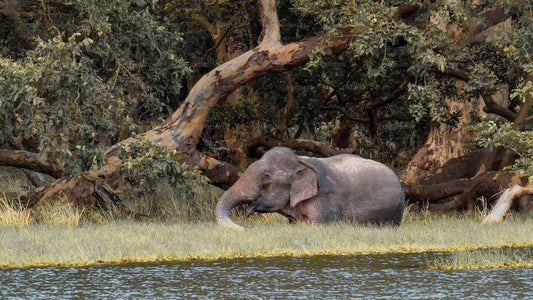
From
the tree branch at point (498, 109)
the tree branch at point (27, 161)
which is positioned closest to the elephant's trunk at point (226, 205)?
the tree branch at point (27, 161)

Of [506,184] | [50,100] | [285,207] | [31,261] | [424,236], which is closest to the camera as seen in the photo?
[31,261]

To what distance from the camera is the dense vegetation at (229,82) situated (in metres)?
14.6

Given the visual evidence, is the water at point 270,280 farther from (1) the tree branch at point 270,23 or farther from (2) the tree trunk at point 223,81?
(1) the tree branch at point 270,23

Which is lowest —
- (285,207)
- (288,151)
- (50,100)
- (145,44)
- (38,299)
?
(38,299)

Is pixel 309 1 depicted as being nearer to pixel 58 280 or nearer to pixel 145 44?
pixel 145 44

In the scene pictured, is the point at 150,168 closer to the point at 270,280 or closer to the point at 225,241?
the point at 225,241

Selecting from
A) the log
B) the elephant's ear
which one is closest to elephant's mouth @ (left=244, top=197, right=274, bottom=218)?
the elephant's ear

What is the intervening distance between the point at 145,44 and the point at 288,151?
503 centimetres

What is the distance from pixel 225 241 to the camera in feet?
36.8

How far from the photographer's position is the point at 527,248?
1109 cm

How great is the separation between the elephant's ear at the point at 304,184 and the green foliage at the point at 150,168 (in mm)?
2265

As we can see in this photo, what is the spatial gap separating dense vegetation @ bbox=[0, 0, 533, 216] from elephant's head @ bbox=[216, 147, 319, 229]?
1.65 m

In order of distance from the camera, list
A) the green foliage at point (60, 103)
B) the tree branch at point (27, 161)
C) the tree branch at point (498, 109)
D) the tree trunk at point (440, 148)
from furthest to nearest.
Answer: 1. the tree trunk at point (440, 148)
2. the tree branch at point (498, 109)
3. the tree branch at point (27, 161)
4. the green foliage at point (60, 103)

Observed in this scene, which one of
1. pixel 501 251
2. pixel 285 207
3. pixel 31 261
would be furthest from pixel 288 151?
pixel 31 261
